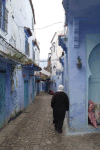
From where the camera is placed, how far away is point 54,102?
523 cm

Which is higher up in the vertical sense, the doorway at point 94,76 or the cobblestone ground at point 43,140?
the doorway at point 94,76

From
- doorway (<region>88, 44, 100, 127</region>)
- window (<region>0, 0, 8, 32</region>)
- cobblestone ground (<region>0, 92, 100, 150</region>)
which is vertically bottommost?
cobblestone ground (<region>0, 92, 100, 150</region>)

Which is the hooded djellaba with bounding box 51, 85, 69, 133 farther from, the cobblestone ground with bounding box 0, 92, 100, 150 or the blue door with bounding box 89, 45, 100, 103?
the blue door with bounding box 89, 45, 100, 103

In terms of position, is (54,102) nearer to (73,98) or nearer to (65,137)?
(73,98)

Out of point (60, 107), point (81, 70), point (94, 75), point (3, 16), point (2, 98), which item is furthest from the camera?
point (3, 16)

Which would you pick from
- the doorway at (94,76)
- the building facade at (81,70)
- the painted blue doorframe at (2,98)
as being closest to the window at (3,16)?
the painted blue doorframe at (2,98)

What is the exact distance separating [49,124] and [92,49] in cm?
346

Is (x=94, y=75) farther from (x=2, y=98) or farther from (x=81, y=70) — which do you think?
(x=2, y=98)

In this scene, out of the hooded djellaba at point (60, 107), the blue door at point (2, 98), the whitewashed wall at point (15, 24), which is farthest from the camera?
the whitewashed wall at point (15, 24)

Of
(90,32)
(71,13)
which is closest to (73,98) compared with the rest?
(90,32)

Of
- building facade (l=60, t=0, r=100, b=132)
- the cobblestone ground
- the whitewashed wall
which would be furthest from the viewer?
the whitewashed wall

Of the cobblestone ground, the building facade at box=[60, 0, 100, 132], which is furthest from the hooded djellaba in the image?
the cobblestone ground

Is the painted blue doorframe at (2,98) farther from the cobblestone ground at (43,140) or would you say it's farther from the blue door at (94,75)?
the blue door at (94,75)

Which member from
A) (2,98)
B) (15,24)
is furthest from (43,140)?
(15,24)
